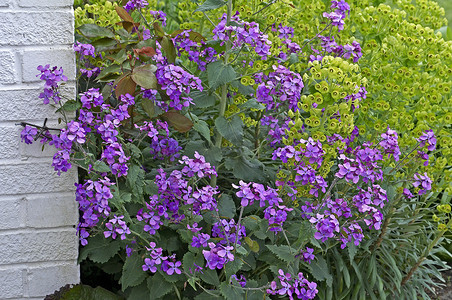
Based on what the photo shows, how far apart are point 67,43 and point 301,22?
1204 millimetres

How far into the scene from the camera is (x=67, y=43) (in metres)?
1.87

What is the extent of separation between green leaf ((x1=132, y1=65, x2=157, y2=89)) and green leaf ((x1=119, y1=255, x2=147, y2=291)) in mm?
612

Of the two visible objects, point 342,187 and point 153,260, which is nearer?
point 153,260

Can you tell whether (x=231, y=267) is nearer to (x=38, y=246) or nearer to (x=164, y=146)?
(x=164, y=146)

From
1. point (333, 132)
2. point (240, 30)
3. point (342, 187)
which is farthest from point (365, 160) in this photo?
point (240, 30)

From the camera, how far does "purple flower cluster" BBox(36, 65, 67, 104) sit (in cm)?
177

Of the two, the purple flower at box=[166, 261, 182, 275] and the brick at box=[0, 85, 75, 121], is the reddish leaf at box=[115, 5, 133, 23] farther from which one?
the purple flower at box=[166, 261, 182, 275]

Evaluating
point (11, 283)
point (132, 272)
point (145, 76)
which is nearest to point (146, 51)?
point (145, 76)

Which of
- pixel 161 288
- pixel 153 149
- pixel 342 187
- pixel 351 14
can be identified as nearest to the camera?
pixel 161 288

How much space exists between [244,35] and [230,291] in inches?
32.9

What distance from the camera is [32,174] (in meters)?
1.94

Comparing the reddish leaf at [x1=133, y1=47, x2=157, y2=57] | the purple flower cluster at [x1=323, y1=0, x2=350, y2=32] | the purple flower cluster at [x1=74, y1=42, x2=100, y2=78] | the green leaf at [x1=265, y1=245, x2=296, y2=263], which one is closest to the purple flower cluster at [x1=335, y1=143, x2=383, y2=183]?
the green leaf at [x1=265, y1=245, x2=296, y2=263]

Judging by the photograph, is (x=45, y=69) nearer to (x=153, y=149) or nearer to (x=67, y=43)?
(x=67, y=43)

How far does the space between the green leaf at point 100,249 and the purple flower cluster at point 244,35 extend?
2.77ft
